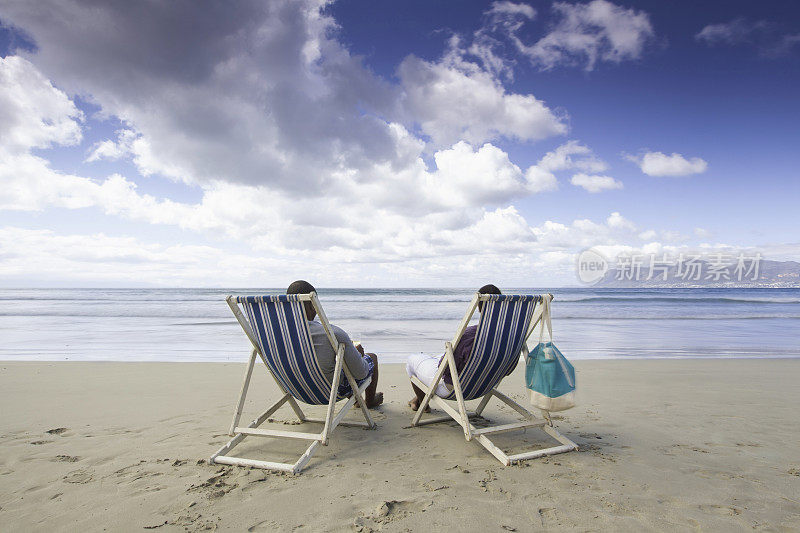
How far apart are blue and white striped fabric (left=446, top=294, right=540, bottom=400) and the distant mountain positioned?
44.9 metres

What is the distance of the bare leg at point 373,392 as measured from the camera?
4.16 m

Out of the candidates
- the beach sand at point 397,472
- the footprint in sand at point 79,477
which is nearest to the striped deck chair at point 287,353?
the beach sand at point 397,472

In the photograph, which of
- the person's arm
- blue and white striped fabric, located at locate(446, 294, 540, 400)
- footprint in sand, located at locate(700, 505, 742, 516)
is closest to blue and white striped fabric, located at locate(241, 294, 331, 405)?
the person's arm

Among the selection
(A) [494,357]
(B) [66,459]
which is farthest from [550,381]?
(B) [66,459]

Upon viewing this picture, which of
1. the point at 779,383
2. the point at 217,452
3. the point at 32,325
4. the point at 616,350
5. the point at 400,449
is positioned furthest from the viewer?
the point at 32,325

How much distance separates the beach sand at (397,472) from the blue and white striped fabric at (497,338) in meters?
0.54

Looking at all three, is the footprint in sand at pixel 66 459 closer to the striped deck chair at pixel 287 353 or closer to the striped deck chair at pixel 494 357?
the striped deck chair at pixel 287 353

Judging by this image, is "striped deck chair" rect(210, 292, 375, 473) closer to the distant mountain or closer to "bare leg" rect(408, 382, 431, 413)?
"bare leg" rect(408, 382, 431, 413)

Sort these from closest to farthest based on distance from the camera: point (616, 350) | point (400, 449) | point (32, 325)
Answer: point (400, 449) < point (616, 350) < point (32, 325)

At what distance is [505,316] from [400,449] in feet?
4.11

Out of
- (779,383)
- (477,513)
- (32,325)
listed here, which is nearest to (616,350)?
(779,383)

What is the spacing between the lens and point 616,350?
8.88 metres

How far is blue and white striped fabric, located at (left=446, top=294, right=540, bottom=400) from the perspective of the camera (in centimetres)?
307

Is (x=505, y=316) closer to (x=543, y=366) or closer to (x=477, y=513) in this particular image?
(x=543, y=366)
